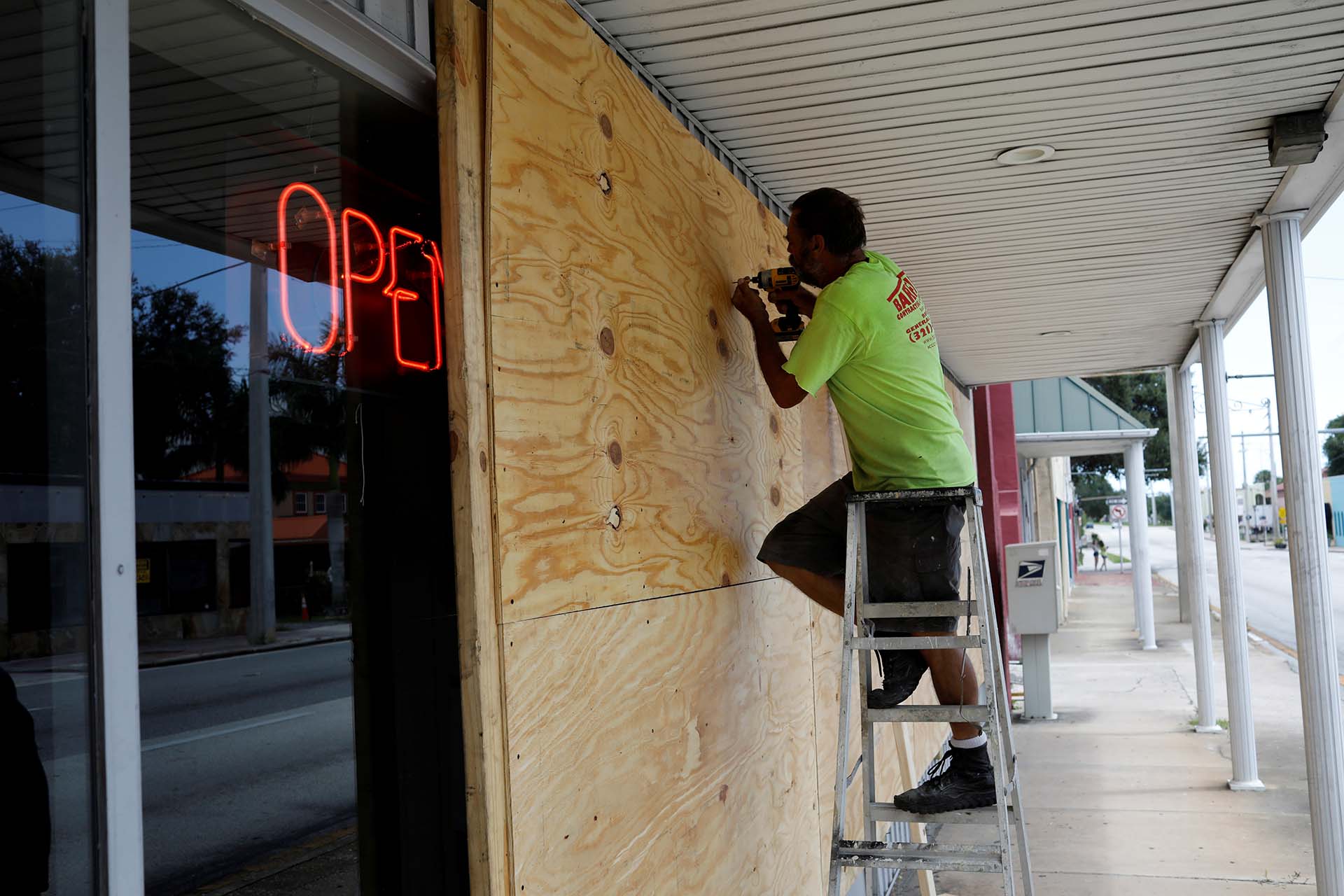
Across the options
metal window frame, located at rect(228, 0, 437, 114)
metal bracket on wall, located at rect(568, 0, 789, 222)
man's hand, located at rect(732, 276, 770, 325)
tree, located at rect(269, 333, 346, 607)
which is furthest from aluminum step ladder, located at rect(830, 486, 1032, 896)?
metal window frame, located at rect(228, 0, 437, 114)

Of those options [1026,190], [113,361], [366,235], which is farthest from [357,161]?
[1026,190]

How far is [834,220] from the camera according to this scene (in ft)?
11.3

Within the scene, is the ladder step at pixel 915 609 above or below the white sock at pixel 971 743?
above

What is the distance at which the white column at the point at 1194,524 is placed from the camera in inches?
341

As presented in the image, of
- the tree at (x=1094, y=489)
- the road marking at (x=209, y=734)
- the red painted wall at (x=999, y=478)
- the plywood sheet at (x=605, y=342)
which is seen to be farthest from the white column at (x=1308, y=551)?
the tree at (x=1094, y=489)

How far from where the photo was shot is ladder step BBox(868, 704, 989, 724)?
3.12 meters

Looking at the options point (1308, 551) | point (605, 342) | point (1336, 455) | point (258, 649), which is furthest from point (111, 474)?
point (1336, 455)

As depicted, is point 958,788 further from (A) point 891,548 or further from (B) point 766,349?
(B) point 766,349

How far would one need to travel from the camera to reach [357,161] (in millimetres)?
2301

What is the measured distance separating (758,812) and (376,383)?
2.07m

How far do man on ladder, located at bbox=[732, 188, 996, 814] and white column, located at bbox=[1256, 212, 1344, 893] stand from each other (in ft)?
7.44

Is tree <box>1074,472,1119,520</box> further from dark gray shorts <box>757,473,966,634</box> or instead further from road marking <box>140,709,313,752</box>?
dark gray shorts <box>757,473,966,634</box>

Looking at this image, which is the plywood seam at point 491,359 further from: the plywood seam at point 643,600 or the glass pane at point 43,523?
the glass pane at point 43,523

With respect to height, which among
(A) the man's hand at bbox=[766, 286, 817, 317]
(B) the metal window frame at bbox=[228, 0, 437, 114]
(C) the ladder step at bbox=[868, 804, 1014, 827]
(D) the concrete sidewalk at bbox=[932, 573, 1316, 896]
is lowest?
(D) the concrete sidewalk at bbox=[932, 573, 1316, 896]
